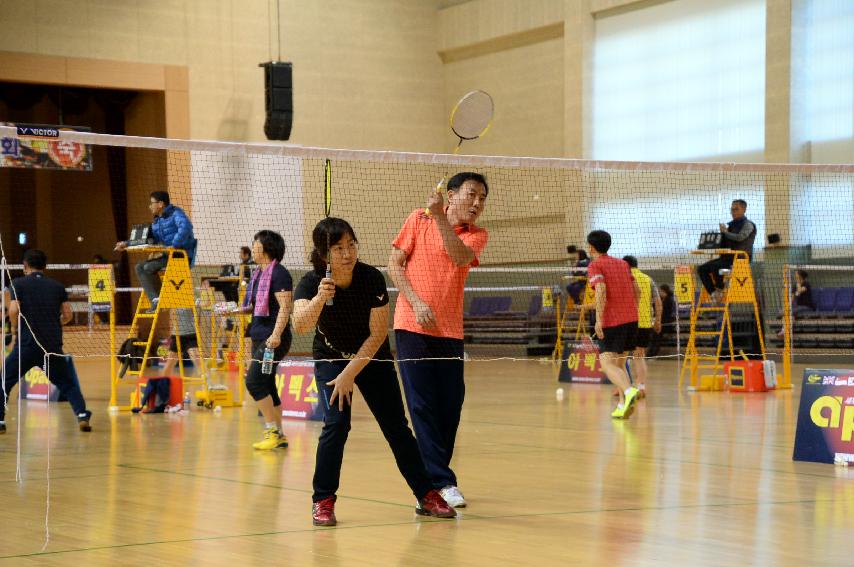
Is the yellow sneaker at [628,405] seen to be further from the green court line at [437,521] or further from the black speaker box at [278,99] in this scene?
the black speaker box at [278,99]

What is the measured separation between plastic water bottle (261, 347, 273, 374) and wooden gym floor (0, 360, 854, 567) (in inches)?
25.7

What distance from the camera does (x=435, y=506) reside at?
6.25 metres

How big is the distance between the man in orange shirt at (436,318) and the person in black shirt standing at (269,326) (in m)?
2.68

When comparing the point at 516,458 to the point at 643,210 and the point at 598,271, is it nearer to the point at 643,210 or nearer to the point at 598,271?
the point at 598,271

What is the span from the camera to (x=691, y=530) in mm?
5887

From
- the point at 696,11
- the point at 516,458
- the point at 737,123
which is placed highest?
the point at 696,11

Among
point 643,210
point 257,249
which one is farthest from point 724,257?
point 257,249

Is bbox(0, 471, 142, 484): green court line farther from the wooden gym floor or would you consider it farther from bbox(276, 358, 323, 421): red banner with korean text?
bbox(276, 358, 323, 421): red banner with korean text

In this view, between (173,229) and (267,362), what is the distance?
422cm

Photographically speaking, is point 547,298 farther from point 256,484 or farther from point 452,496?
point 452,496

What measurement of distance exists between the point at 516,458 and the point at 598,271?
372 centimetres

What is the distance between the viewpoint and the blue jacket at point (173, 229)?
513 inches

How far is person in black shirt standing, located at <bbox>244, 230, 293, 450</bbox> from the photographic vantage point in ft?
31.3

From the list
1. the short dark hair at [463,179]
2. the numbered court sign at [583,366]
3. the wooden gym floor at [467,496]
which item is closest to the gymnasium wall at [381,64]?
the numbered court sign at [583,366]
